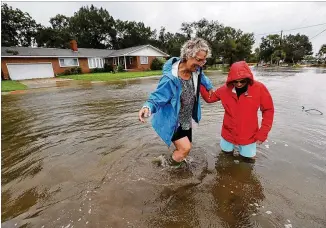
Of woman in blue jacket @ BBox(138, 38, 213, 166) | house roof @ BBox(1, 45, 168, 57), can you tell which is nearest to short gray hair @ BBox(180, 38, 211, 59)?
woman in blue jacket @ BBox(138, 38, 213, 166)

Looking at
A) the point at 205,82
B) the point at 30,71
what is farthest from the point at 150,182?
the point at 30,71

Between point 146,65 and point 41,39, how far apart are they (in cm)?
3157

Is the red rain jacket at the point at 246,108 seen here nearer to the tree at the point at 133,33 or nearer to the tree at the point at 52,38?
the tree at the point at 52,38

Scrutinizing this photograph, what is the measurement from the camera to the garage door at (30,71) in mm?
27797

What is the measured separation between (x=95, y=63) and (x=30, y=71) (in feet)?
31.8

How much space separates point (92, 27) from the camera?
201ft

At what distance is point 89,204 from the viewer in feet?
9.40

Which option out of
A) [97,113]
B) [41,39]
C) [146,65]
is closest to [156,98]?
[97,113]

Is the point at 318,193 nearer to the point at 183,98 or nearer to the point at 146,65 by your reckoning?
the point at 183,98

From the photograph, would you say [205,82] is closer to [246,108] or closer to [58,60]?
[246,108]

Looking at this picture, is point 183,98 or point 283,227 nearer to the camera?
point 283,227

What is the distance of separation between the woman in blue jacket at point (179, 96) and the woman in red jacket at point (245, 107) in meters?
0.50

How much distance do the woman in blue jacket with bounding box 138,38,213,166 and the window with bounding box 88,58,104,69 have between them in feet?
113

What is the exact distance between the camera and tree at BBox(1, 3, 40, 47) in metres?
47.5
